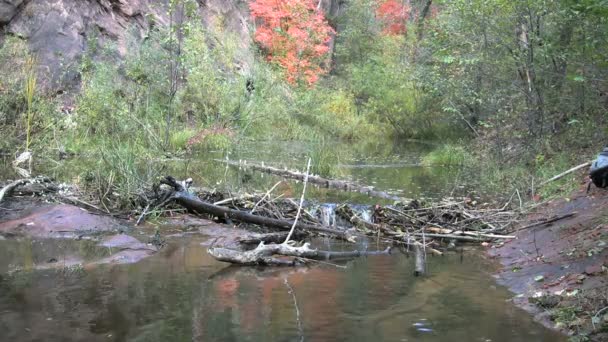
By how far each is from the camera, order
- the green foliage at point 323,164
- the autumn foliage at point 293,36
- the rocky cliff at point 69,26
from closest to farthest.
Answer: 1. the green foliage at point 323,164
2. the rocky cliff at point 69,26
3. the autumn foliage at point 293,36

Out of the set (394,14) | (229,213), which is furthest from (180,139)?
(394,14)

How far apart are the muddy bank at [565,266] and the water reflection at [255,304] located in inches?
8.3

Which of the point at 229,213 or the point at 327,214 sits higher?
the point at 229,213

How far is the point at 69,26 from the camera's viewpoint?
22438 millimetres

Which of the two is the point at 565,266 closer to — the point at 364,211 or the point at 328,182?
the point at 364,211

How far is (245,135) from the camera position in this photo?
Answer: 819 inches

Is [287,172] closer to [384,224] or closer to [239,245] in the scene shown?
[384,224]

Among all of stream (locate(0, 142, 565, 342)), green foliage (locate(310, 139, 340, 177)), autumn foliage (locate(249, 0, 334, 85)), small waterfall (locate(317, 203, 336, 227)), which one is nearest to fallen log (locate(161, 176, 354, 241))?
stream (locate(0, 142, 565, 342))

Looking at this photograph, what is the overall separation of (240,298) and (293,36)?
2545 centimetres

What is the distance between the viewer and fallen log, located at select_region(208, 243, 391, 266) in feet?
20.9

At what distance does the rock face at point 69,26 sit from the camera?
20922mm

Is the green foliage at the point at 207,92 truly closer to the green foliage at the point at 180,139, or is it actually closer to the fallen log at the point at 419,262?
the green foliage at the point at 180,139

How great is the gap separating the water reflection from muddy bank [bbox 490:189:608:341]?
0.21m

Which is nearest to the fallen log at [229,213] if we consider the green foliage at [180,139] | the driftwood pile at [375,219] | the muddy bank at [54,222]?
the driftwood pile at [375,219]
